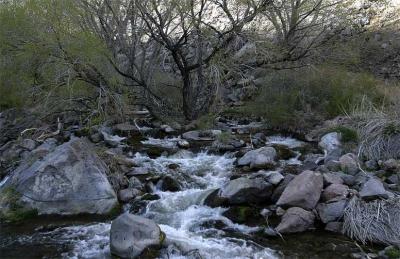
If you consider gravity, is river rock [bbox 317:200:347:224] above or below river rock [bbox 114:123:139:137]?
→ below

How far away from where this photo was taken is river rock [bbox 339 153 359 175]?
8454 mm

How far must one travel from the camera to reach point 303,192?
7.26m

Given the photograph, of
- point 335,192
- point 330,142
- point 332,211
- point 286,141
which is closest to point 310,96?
point 286,141

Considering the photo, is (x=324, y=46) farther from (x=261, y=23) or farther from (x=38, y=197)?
(x=38, y=197)

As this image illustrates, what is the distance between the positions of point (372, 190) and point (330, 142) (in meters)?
3.95

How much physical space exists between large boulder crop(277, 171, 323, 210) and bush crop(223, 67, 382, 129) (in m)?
5.64

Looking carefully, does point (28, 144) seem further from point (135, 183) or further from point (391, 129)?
point (391, 129)

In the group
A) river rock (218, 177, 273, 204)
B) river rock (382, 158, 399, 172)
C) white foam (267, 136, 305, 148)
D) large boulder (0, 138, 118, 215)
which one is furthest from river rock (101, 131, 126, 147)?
river rock (382, 158, 399, 172)

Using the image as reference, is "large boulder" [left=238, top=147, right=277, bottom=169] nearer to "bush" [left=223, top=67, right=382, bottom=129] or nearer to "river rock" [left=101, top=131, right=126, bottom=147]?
"bush" [left=223, top=67, right=382, bottom=129]

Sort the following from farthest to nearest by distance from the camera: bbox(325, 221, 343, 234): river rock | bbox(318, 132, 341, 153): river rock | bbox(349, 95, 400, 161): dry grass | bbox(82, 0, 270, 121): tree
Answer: bbox(82, 0, 270, 121): tree
bbox(318, 132, 341, 153): river rock
bbox(349, 95, 400, 161): dry grass
bbox(325, 221, 343, 234): river rock

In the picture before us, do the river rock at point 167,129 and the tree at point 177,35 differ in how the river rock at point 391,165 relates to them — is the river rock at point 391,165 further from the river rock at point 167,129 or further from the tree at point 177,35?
the river rock at point 167,129

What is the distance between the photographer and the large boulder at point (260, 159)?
973cm

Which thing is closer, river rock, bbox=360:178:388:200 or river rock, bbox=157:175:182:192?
river rock, bbox=360:178:388:200

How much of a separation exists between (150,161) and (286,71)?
252 inches
